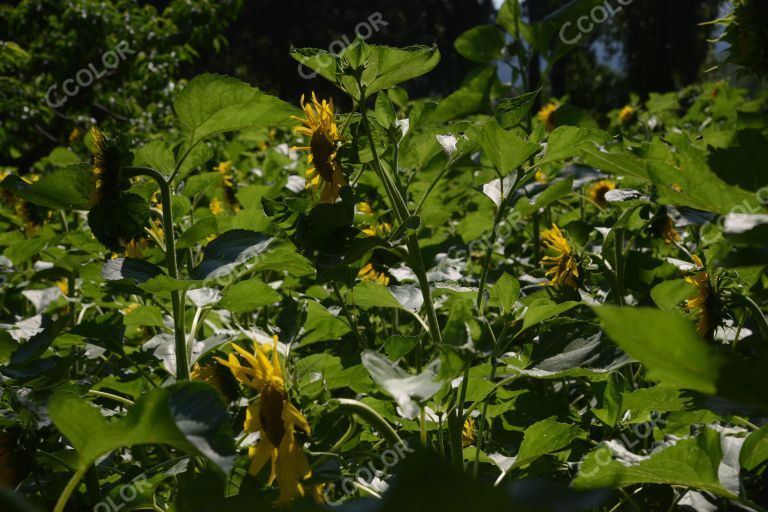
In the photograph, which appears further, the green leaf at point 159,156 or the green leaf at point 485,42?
the green leaf at point 485,42

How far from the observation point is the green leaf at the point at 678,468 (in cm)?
62

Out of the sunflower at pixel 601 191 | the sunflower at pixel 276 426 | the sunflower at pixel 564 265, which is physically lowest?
the sunflower at pixel 601 191

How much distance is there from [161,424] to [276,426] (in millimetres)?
177

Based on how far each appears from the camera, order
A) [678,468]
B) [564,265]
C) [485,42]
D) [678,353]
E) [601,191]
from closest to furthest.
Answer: [678,353] → [678,468] → [564,265] → [485,42] → [601,191]

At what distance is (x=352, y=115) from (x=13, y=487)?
1.95 ft

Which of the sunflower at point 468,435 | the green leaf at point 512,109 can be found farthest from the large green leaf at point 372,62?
the sunflower at point 468,435

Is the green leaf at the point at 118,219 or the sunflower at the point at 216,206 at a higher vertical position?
the green leaf at the point at 118,219

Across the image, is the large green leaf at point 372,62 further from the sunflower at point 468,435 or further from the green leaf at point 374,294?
the sunflower at point 468,435

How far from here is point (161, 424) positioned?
51 cm

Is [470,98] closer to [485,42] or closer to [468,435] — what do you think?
[485,42]

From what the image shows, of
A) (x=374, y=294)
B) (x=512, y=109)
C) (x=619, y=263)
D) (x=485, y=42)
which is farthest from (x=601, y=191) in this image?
(x=374, y=294)

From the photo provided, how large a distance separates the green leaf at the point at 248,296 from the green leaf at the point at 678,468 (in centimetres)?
43

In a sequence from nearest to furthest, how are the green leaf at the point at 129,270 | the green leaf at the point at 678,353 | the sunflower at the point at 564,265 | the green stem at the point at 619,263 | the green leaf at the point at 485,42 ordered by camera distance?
the green leaf at the point at 678,353, the green leaf at the point at 129,270, the green stem at the point at 619,263, the sunflower at the point at 564,265, the green leaf at the point at 485,42

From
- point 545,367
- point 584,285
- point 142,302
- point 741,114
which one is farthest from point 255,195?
point 741,114
